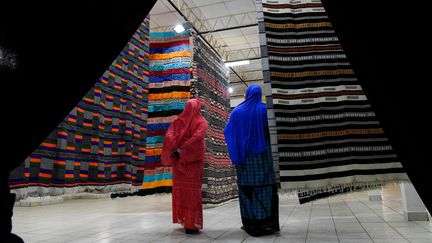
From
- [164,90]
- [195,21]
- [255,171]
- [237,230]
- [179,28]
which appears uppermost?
[195,21]

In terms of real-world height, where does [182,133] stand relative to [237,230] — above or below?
above

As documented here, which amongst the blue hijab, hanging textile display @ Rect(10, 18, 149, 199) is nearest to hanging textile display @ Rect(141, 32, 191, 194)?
the blue hijab

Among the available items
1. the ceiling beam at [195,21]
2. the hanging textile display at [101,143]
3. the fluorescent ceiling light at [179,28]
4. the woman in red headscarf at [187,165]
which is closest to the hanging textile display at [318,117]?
the hanging textile display at [101,143]

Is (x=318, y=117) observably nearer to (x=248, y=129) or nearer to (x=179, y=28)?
(x=248, y=129)

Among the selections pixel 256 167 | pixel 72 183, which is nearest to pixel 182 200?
pixel 256 167

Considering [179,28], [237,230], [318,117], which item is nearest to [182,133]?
[237,230]

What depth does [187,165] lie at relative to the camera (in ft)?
10.9

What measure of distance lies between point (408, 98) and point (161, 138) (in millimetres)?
4232

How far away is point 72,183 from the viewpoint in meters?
1.92

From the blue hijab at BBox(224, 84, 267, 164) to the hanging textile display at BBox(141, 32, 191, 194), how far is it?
2.04 m

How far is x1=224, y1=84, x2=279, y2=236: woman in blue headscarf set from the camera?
2.93 m

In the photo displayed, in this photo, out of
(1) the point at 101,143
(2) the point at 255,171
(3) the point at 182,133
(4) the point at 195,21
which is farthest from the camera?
(4) the point at 195,21

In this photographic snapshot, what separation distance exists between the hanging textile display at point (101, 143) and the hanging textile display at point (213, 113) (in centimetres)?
246

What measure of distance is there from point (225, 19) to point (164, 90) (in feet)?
14.1
